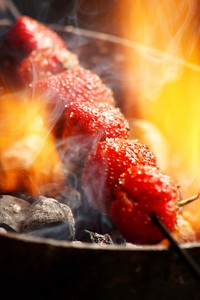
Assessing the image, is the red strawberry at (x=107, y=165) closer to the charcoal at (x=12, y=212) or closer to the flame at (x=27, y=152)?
the flame at (x=27, y=152)

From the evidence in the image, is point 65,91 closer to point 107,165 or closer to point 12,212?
point 107,165

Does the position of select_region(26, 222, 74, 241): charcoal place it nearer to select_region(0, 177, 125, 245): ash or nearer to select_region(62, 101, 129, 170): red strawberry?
select_region(0, 177, 125, 245): ash

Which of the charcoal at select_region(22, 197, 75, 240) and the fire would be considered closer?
the charcoal at select_region(22, 197, 75, 240)

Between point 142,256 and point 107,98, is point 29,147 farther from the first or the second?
point 142,256

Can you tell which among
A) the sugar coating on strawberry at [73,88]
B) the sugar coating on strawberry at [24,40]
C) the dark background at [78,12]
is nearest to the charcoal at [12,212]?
the sugar coating on strawberry at [73,88]

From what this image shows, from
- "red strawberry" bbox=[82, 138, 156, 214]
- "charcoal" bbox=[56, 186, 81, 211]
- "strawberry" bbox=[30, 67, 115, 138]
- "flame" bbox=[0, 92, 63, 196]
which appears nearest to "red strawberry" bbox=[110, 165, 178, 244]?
"red strawberry" bbox=[82, 138, 156, 214]

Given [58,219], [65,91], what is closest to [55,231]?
[58,219]
